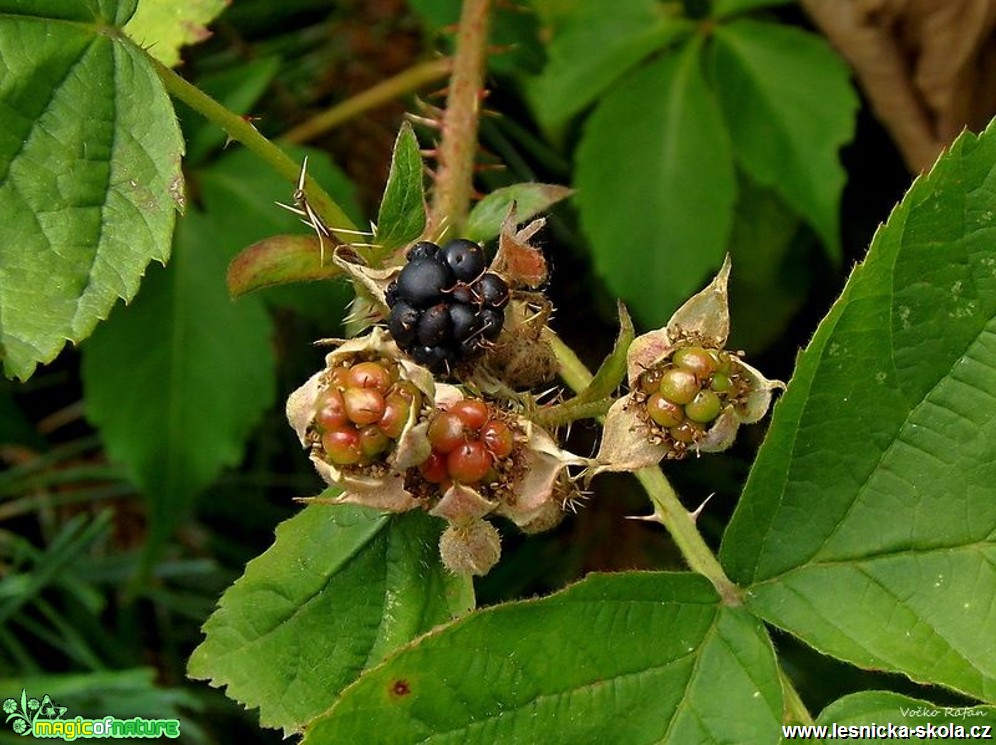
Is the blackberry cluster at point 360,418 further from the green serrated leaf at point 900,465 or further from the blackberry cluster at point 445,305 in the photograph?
the green serrated leaf at point 900,465

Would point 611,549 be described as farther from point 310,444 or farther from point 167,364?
point 310,444

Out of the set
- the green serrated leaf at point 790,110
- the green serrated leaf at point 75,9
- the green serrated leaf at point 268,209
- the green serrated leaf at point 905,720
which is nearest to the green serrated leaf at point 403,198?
the green serrated leaf at point 75,9

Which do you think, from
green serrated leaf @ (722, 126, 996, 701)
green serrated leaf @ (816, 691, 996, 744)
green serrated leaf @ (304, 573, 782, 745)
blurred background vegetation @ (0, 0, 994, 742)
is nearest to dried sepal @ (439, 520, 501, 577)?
green serrated leaf @ (304, 573, 782, 745)

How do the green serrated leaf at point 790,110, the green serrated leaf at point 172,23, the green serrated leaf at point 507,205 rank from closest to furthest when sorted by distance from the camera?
the green serrated leaf at point 507,205 → the green serrated leaf at point 172,23 → the green serrated leaf at point 790,110

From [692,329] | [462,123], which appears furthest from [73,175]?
[692,329]

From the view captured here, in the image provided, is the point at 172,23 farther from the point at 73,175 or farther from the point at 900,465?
the point at 900,465

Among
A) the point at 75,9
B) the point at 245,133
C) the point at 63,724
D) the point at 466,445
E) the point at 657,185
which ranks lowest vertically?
the point at 63,724

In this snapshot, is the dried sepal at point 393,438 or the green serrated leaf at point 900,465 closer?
the dried sepal at point 393,438
